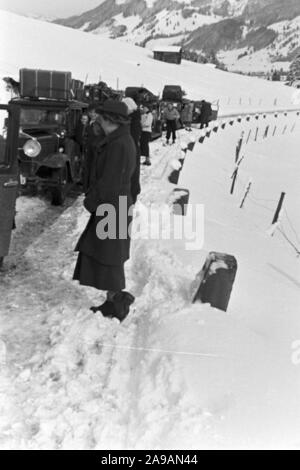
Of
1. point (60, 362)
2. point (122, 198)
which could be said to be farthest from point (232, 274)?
point (60, 362)

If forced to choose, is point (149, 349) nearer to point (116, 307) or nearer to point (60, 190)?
point (116, 307)

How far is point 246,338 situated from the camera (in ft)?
12.1

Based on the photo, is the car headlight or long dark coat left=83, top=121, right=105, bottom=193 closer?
long dark coat left=83, top=121, right=105, bottom=193

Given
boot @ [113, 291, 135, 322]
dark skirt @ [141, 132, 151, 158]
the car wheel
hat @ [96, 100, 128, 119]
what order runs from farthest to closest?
dark skirt @ [141, 132, 151, 158] < the car wheel < boot @ [113, 291, 135, 322] < hat @ [96, 100, 128, 119]

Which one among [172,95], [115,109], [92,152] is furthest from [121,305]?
[172,95]

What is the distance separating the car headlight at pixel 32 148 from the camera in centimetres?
665

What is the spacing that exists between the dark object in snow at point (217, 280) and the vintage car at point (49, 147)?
3948 mm

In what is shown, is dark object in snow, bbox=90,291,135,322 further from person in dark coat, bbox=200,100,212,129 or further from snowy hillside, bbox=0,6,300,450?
person in dark coat, bbox=200,100,212,129

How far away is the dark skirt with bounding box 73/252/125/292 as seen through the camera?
395 cm

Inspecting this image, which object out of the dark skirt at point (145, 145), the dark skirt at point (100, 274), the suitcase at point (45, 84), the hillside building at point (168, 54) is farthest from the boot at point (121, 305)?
the hillside building at point (168, 54)

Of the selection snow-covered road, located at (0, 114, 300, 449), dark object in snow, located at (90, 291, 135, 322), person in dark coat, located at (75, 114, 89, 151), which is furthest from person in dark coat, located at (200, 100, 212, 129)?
dark object in snow, located at (90, 291, 135, 322)

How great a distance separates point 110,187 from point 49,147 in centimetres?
413

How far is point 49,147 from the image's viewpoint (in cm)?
741
